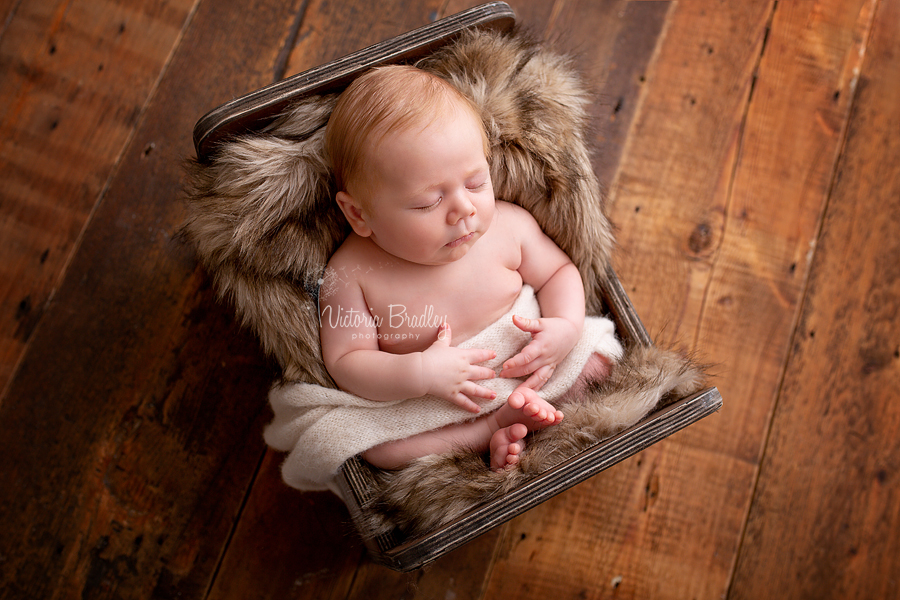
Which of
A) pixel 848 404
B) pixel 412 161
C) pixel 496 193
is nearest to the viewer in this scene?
pixel 412 161

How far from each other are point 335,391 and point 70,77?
3.46ft

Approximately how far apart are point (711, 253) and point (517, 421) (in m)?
0.72

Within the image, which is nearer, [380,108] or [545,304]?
[380,108]

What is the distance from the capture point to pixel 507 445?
0.93 m

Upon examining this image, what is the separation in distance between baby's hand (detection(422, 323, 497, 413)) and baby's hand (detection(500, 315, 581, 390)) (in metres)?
0.05

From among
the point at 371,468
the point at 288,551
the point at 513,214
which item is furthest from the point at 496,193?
the point at 288,551

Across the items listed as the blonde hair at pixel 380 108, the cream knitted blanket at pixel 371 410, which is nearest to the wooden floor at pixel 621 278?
the cream knitted blanket at pixel 371 410

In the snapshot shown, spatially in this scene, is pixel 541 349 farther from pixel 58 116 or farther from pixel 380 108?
pixel 58 116

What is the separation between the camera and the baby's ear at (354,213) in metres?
0.93

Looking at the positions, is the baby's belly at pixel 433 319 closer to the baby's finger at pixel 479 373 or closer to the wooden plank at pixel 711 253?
the baby's finger at pixel 479 373

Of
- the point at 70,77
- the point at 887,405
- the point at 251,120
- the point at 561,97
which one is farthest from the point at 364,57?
the point at 887,405

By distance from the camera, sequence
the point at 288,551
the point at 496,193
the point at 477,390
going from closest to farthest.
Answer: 1. the point at 477,390
2. the point at 496,193
3. the point at 288,551

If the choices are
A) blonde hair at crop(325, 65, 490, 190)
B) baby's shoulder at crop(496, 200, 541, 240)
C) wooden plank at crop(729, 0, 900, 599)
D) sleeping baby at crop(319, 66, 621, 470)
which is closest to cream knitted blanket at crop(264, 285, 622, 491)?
sleeping baby at crop(319, 66, 621, 470)

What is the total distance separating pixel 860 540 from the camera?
1.30 meters
